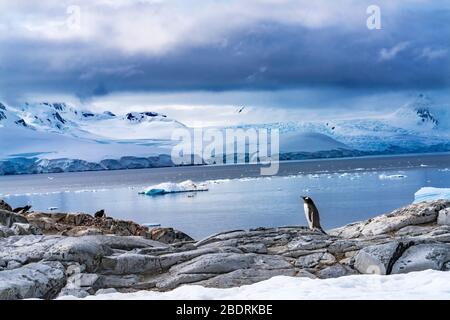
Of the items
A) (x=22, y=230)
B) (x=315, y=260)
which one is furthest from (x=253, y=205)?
(x=315, y=260)

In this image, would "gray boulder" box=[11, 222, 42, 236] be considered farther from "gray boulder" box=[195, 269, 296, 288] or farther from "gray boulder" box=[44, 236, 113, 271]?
"gray boulder" box=[195, 269, 296, 288]

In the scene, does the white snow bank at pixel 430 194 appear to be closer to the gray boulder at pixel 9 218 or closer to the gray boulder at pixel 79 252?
the gray boulder at pixel 9 218

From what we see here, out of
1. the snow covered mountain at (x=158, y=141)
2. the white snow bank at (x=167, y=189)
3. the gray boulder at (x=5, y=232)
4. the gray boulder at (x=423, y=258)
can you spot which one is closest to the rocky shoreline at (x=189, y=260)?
the gray boulder at (x=423, y=258)

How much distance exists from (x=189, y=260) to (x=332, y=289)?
2.10m

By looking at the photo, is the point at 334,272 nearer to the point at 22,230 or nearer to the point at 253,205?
the point at 22,230

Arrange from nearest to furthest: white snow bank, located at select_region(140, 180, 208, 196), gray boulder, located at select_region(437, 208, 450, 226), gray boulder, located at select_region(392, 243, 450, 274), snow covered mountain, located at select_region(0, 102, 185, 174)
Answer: gray boulder, located at select_region(392, 243, 450, 274)
gray boulder, located at select_region(437, 208, 450, 226)
white snow bank, located at select_region(140, 180, 208, 196)
snow covered mountain, located at select_region(0, 102, 185, 174)

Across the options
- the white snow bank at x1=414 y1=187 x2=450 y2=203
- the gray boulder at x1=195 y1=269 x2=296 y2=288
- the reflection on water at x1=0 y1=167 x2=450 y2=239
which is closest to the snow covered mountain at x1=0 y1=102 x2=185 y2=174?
the reflection on water at x1=0 y1=167 x2=450 y2=239

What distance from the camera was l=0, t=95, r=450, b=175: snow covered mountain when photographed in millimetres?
119938

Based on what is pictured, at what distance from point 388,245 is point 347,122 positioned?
148113 mm

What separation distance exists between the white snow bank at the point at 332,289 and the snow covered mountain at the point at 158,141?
105074 mm

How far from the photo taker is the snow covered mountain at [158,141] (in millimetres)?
119938

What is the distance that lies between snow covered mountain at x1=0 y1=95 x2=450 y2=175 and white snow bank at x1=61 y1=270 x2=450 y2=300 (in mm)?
105074
